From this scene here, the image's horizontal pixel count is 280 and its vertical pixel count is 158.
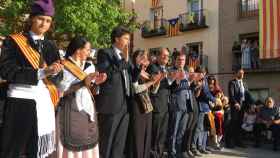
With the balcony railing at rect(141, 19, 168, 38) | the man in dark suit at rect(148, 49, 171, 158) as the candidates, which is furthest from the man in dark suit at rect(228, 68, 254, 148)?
the balcony railing at rect(141, 19, 168, 38)

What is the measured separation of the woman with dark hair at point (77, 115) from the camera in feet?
15.6

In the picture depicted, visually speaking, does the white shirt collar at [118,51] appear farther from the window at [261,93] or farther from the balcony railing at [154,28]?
the balcony railing at [154,28]

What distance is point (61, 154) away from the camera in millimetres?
4742

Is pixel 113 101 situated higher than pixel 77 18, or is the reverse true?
pixel 77 18

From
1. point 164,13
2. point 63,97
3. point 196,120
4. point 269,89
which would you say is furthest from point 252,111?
point 164,13

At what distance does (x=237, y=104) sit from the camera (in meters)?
10.2

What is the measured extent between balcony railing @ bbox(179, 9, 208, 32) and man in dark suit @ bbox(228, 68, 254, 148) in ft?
55.8

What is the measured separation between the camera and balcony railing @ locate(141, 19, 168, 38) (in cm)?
2989

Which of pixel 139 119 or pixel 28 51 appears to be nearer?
pixel 28 51

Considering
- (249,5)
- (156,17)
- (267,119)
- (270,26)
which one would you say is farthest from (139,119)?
(156,17)

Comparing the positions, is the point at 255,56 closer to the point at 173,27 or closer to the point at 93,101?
the point at 173,27

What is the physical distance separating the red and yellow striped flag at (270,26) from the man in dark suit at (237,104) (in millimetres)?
9655

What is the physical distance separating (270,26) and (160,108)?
1427 centimetres

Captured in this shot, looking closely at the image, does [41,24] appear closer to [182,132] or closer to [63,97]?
[63,97]
